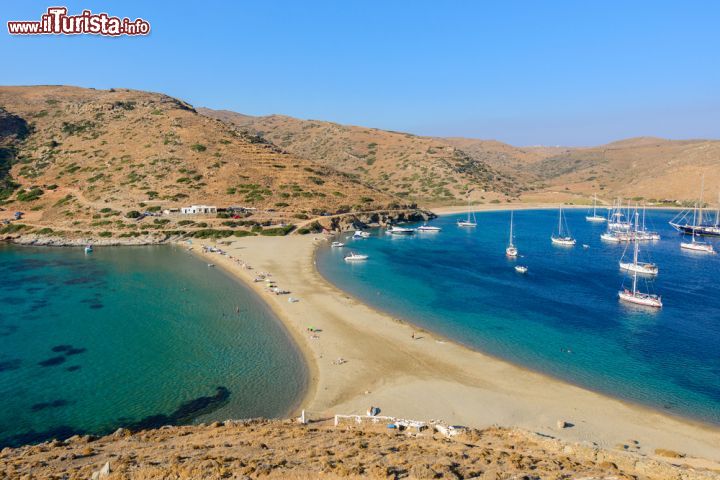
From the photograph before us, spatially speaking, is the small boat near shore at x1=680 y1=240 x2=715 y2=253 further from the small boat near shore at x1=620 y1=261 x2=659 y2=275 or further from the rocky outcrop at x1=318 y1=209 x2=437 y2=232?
the rocky outcrop at x1=318 y1=209 x2=437 y2=232

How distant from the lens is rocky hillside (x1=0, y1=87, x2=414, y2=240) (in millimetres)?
104438

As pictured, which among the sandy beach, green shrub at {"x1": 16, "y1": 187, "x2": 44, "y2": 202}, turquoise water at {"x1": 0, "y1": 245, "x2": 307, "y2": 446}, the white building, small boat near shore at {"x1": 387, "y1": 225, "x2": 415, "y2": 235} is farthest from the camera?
small boat near shore at {"x1": 387, "y1": 225, "x2": 415, "y2": 235}

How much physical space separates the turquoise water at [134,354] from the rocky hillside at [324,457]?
511 centimetres

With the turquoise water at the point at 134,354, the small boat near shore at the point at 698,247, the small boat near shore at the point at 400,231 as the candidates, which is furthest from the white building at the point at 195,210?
the small boat near shore at the point at 698,247

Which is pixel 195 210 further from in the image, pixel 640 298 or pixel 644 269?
pixel 644 269

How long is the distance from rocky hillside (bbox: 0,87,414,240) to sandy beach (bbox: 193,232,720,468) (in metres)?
64.4

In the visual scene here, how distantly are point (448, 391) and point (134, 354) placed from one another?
2565 cm

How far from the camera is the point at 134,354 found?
37.6 m

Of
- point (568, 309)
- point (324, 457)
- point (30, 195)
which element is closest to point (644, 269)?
point (568, 309)

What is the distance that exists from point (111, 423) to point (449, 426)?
20.1 metres

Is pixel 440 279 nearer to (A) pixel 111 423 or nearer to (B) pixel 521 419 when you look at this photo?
(B) pixel 521 419

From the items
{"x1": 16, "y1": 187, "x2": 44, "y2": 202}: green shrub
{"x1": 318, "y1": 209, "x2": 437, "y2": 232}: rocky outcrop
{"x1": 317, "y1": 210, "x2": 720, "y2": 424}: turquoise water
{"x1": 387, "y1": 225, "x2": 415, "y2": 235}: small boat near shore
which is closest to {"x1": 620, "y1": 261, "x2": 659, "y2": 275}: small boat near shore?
{"x1": 317, "y1": 210, "x2": 720, "y2": 424}: turquoise water

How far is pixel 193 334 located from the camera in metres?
42.2

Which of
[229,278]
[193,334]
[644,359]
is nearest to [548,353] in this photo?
[644,359]
